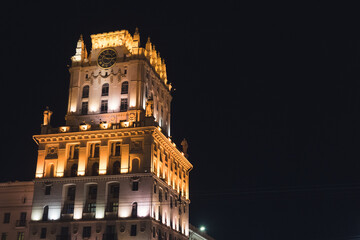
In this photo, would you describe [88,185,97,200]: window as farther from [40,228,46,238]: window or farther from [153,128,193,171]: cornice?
[153,128,193,171]: cornice

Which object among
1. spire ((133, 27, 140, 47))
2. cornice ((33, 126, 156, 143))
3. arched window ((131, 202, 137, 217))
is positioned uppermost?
spire ((133, 27, 140, 47))

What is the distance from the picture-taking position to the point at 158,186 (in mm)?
83875

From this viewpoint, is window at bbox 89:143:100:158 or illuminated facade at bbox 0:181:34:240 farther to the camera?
illuminated facade at bbox 0:181:34:240

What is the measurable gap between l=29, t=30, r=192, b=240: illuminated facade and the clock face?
0.02 metres

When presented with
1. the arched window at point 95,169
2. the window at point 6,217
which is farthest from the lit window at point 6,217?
the arched window at point 95,169

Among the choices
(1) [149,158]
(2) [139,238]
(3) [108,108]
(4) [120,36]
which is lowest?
(2) [139,238]

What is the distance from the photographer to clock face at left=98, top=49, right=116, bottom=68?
94.0 m

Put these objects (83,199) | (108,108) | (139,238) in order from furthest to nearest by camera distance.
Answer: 1. (108,108)
2. (83,199)
3. (139,238)

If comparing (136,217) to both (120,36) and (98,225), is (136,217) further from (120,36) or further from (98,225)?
(120,36)

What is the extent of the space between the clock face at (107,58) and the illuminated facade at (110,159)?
0.06 feet

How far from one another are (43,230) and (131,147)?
18.7 meters

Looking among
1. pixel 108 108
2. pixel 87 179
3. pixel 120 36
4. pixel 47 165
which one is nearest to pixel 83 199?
pixel 87 179

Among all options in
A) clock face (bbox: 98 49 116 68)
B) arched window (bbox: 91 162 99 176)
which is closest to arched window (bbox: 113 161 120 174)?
arched window (bbox: 91 162 99 176)

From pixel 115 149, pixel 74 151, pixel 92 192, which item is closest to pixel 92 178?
pixel 92 192
